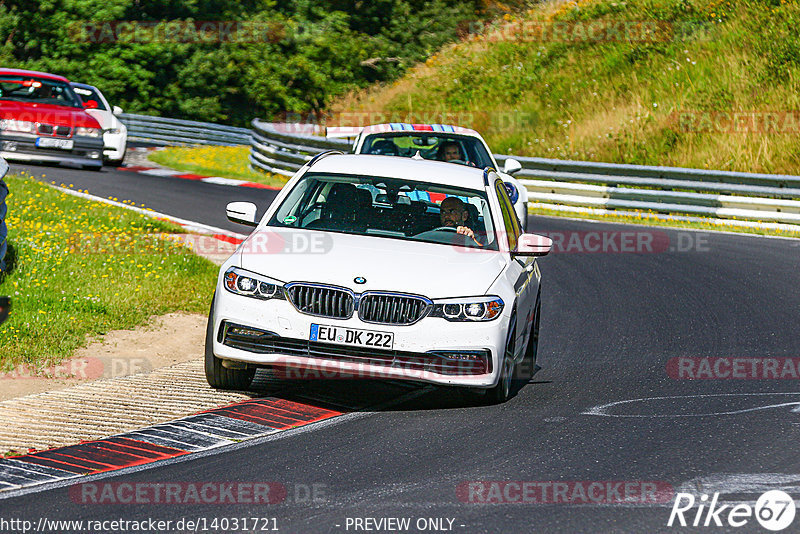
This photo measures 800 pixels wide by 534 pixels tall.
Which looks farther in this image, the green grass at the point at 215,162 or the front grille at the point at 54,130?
the green grass at the point at 215,162

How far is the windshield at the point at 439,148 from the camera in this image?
14.9 metres

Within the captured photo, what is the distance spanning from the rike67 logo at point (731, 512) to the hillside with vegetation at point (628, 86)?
64.6ft

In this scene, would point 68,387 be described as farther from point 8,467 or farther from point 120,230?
point 120,230

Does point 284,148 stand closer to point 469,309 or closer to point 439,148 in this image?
point 439,148

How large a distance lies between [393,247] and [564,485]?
253 cm

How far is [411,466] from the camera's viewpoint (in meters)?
6.30

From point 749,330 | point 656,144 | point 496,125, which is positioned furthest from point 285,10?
point 749,330

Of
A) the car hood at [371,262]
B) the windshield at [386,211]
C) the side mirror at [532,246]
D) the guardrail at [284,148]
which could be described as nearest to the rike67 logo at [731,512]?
the car hood at [371,262]

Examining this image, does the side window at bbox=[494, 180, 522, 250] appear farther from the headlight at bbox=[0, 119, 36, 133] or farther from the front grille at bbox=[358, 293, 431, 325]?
the headlight at bbox=[0, 119, 36, 133]

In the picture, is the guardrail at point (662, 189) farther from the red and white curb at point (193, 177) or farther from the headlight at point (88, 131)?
the headlight at point (88, 131)

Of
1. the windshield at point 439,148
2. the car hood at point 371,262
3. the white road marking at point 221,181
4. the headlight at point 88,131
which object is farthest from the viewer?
the white road marking at point 221,181

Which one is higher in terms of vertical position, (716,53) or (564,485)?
(716,53)

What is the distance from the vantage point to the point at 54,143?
2216 centimetres

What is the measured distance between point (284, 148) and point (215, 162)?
520 centimetres
